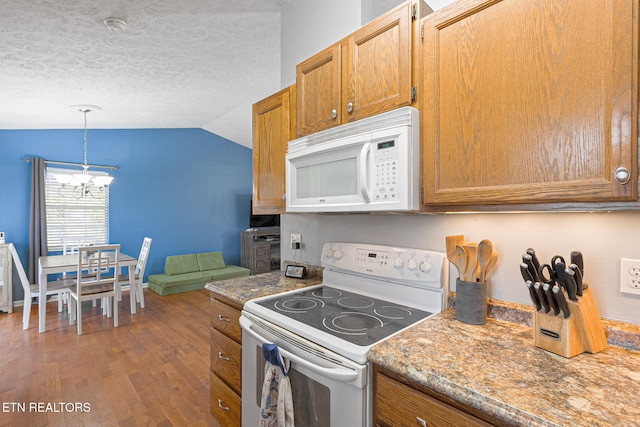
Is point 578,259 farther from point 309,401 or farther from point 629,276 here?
point 309,401

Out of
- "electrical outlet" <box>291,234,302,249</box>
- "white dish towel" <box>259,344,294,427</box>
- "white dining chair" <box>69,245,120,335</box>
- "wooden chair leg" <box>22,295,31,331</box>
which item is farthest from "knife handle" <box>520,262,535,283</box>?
"wooden chair leg" <box>22,295,31,331</box>

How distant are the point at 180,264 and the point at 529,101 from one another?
18.7 ft

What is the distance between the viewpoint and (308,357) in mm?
1172

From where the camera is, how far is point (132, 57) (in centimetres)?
273

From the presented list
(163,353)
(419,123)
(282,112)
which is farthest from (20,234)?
(419,123)

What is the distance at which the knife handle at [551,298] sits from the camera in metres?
0.97

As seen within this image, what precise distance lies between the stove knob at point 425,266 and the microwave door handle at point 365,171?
1.32ft

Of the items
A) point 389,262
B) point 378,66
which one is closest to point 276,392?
point 389,262

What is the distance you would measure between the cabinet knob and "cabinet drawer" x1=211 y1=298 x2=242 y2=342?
1.58 metres

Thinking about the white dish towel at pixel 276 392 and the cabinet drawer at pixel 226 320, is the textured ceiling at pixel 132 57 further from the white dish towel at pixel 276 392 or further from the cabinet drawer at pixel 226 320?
the white dish towel at pixel 276 392

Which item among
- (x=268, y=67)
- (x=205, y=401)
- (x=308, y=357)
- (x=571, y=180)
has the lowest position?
(x=205, y=401)

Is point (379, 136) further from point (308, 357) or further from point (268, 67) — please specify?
point (268, 67)

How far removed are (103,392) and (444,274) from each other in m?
2.59

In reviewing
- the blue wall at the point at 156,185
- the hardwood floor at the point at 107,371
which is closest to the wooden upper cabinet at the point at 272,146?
the hardwood floor at the point at 107,371
